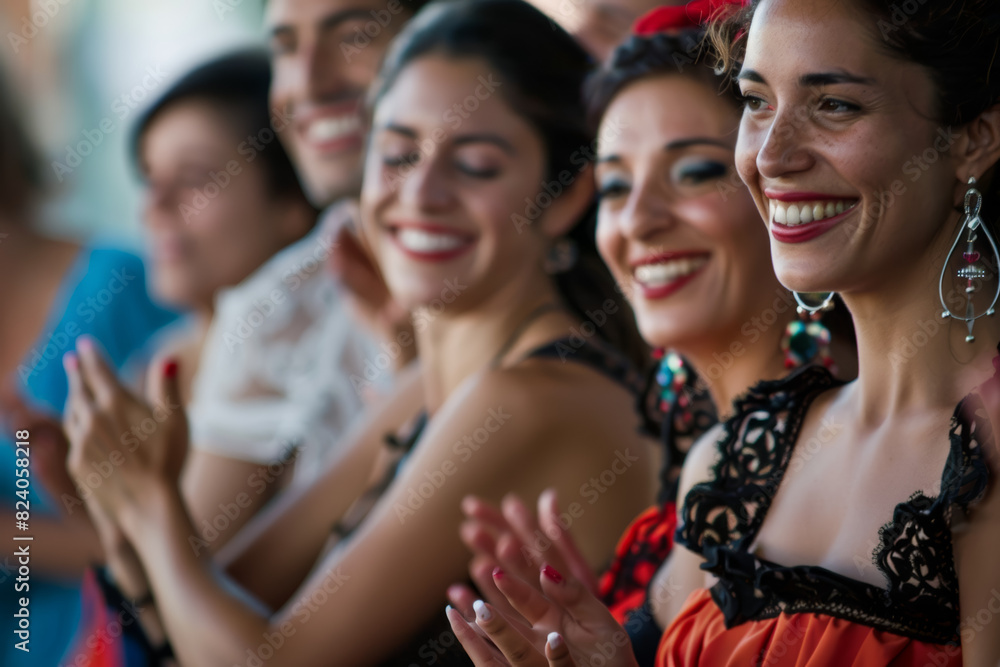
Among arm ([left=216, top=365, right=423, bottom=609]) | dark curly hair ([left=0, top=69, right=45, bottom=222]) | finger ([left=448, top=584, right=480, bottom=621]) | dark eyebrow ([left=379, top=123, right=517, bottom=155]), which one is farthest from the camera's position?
dark curly hair ([left=0, top=69, right=45, bottom=222])

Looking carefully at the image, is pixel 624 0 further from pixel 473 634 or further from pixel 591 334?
pixel 473 634

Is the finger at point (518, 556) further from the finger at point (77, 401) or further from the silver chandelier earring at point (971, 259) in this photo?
the finger at point (77, 401)

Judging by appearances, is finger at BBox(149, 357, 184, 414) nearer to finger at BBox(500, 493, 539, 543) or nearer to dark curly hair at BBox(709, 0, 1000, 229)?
finger at BBox(500, 493, 539, 543)

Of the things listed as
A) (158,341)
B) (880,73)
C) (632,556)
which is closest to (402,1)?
(158,341)

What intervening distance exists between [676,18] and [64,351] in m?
1.50

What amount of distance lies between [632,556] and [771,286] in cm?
36

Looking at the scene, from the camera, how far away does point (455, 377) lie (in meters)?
1.53

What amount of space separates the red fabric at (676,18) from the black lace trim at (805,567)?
41 cm

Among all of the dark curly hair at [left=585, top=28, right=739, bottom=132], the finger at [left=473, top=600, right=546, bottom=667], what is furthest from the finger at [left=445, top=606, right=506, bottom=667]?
the dark curly hair at [left=585, top=28, right=739, bottom=132]

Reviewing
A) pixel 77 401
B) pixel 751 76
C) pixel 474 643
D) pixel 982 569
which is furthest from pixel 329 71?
pixel 982 569

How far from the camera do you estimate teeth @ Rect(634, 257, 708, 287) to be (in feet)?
3.83

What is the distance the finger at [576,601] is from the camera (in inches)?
36.1

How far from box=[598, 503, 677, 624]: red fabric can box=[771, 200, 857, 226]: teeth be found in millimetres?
452

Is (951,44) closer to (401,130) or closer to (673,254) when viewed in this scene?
(673,254)
